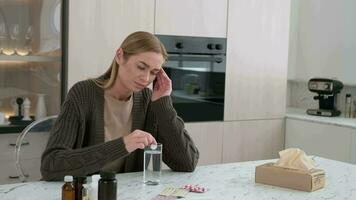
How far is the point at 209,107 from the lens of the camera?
148 inches

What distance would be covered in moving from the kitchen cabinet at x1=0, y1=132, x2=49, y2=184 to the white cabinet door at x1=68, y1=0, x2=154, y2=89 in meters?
0.43

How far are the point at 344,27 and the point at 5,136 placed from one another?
2.65 meters

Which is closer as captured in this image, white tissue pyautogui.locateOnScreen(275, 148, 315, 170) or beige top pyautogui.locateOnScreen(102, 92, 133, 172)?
white tissue pyautogui.locateOnScreen(275, 148, 315, 170)

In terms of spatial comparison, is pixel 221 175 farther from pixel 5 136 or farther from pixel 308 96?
pixel 308 96

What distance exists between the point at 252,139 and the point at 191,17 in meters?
1.12

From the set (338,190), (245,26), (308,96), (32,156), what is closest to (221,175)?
(338,190)

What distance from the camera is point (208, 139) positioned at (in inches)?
149

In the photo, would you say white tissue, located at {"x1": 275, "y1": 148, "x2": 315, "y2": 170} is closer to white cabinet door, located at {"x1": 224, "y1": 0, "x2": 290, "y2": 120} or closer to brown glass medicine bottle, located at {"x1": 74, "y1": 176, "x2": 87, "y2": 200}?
brown glass medicine bottle, located at {"x1": 74, "y1": 176, "x2": 87, "y2": 200}

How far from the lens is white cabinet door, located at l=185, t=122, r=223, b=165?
3709 millimetres

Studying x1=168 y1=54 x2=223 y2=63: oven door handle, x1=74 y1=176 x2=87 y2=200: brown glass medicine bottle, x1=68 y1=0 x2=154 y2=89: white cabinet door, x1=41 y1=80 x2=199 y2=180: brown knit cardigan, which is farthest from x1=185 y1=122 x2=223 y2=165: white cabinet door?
x1=74 y1=176 x2=87 y2=200: brown glass medicine bottle

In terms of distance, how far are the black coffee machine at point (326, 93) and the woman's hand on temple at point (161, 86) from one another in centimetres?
210

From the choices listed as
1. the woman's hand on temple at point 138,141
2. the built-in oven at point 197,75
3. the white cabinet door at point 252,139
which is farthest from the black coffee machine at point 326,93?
the woman's hand on temple at point 138,141

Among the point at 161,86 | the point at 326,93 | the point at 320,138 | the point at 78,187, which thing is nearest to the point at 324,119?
the point at 320,138

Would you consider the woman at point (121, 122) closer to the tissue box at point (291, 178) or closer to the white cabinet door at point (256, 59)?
the tissue box at point (291, 178)
